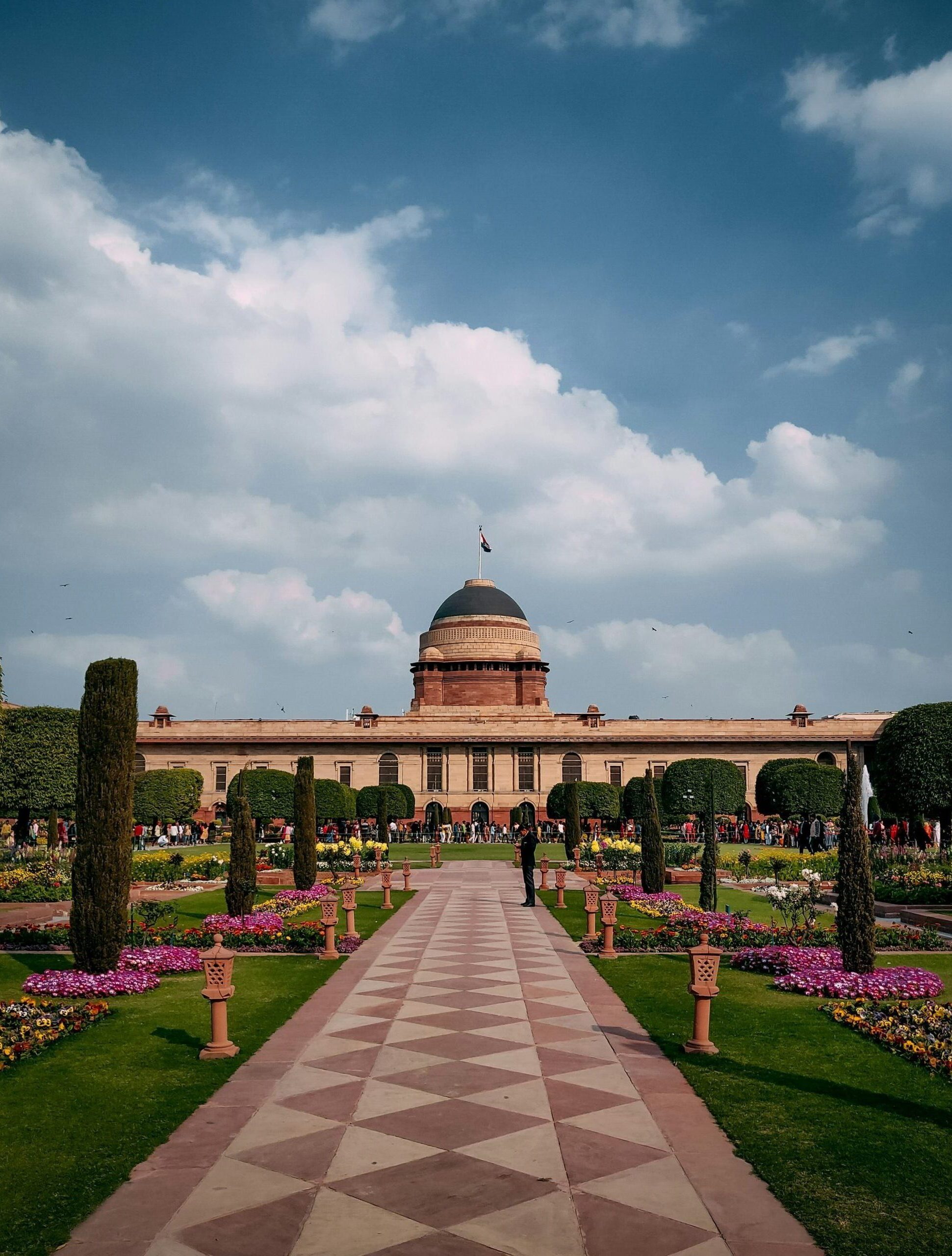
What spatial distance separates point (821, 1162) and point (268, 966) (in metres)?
9.37

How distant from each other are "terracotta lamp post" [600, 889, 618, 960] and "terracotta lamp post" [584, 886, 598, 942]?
1000 millimetres

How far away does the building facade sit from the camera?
63.5 meters

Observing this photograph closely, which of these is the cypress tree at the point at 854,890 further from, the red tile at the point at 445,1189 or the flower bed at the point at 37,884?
the flower bed at the point at 37,884

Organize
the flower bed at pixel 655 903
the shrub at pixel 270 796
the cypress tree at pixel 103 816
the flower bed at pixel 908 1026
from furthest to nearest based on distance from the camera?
1. the shrub at pixel 270 796
2. the flower bed at pixel 655 903
3. the cypress tree at pixel 103 816
4. the flower bed at pixel 908 1026

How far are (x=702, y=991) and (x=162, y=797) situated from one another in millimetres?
48250

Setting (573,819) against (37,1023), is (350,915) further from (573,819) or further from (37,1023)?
(573,819)

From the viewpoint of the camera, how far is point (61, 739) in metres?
43.0

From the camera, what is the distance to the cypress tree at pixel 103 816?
1266 cm

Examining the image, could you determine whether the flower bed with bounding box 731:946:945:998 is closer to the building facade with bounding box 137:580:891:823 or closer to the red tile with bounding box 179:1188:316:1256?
the red tile with bounding box 179:1188:316:1256

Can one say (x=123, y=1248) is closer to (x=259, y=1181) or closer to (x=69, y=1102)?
(x=259, y=1181)

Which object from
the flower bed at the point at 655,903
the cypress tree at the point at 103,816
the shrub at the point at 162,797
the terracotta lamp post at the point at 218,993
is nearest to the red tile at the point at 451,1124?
the terracotta lamp post at the point at 218,993

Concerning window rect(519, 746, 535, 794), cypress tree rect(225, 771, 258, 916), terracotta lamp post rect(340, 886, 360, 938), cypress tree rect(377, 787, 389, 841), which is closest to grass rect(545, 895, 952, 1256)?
terracotta lamp post rect(340, 886, 360, 938)

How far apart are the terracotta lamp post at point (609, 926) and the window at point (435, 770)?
49017 mm

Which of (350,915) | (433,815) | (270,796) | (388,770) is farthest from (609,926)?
(388,770)
